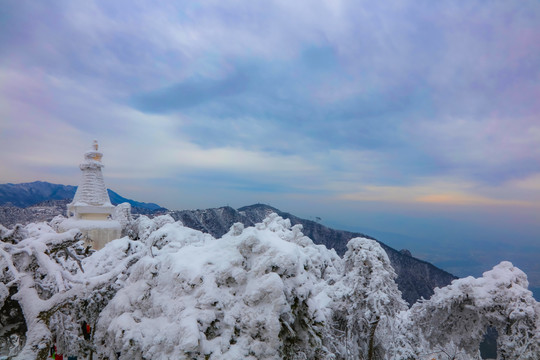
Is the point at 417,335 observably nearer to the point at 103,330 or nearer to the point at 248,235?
the point at 248,235

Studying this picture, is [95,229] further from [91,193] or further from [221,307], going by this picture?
[221,307]

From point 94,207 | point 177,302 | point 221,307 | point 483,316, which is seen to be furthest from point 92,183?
point 483,316

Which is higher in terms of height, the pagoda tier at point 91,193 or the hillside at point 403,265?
the pagoda tier at point 91,193

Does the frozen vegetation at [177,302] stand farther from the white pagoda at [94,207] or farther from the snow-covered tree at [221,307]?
the white pagoda at [94,207]

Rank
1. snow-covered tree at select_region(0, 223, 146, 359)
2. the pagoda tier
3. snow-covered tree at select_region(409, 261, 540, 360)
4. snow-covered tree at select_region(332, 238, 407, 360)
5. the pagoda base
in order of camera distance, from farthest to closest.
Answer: the pagoda tier, the pagoda base, snow-covered tree at select_region(332, 238, 407, 360), snow-covered tree at select_region(409, 261, 540, 360), snow-covered tree at select_region(0, 223, 146, 359)

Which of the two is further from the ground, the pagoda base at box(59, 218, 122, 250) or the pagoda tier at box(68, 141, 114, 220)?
the pagoda tier at box(68, 141, 114, 220)

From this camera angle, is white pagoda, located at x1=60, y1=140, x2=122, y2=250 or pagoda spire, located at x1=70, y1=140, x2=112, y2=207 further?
pagoda spire, located at x1=70, y1=140, x2=112, y2=207

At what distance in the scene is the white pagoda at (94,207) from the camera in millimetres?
18547

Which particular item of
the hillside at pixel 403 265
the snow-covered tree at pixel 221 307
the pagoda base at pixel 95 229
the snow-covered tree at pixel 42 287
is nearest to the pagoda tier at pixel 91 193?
the pagoda base at pixel 95 229

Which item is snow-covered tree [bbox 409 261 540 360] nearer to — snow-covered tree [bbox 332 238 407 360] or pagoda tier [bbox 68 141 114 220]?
snow-covered tree [bbox 332 238 407 360]

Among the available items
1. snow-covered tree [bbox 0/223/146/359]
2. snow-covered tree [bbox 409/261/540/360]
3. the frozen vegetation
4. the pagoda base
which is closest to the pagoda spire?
the pagoda base

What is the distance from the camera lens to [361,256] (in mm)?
11070

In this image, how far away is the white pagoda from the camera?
18.5 metres

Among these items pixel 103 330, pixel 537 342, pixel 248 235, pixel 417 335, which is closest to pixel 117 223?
pixel 103 330
